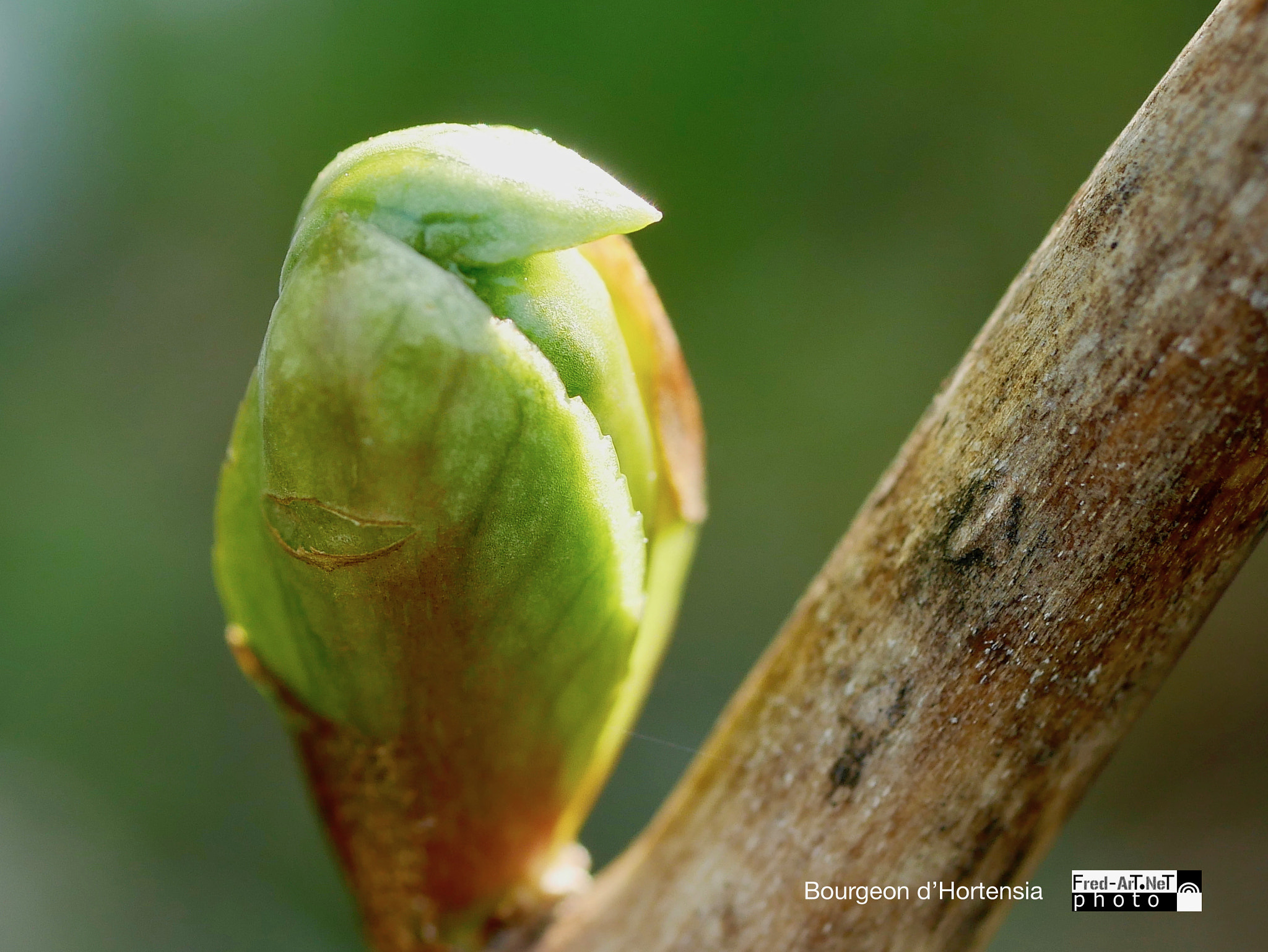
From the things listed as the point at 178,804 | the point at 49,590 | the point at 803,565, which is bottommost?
the point at 178,804

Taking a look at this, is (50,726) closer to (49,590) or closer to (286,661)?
(49,590)

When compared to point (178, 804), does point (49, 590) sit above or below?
above

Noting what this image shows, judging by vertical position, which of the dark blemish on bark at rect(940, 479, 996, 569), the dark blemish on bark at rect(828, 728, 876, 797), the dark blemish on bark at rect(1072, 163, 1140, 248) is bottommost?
the dark blemish on bark at rect(828, 728, 876, 797)

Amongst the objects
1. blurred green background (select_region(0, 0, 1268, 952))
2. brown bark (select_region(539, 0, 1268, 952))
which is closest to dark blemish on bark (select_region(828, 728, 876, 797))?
brown bark (select_region(539, 0, 1268, 952))

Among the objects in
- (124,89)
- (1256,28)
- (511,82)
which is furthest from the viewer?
(124,89)

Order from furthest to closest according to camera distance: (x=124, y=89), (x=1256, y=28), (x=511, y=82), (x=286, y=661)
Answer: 1. (x=124, y=89)
2. (x=511, y=82)
3. (x=286, y=661)
4. (x=1256, y=28)

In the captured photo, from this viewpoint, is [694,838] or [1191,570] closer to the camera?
[1191,570]

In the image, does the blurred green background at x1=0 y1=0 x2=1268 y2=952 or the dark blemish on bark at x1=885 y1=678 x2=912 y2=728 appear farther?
the blurred green background at x1=0 y1=0 x2=1268 y2=952

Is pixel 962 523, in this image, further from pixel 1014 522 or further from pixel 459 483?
pixel 459 483

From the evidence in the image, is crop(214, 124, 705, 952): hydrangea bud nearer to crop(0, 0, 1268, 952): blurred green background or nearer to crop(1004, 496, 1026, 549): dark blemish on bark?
crop(1004, 496, 1026, 549): dark blemish on bark

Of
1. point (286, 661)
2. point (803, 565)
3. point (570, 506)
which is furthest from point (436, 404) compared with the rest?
point (803, 565)
